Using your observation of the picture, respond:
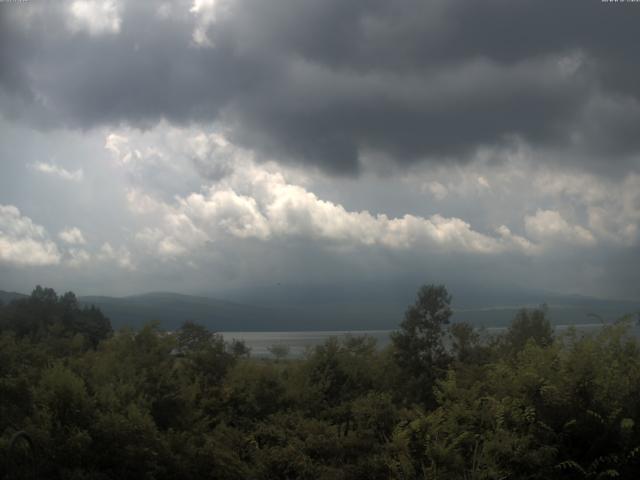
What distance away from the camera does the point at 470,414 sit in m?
10.5

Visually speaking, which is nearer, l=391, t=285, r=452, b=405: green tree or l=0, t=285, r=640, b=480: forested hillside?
l=0, t=285, r=640, b=480: forested hillside

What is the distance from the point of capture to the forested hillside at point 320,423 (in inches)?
369

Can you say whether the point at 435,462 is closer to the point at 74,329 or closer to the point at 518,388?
the point at 518,388

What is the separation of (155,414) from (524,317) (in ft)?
89.3

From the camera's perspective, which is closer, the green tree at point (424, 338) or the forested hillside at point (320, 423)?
the forested hillside at point (320, 423)

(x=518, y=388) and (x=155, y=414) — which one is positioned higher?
(x=518, y=388)

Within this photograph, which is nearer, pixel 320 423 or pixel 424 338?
pixel 320 423

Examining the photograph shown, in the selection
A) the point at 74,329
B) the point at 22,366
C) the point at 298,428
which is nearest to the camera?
the point at 298,428

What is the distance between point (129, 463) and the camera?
10.9 m

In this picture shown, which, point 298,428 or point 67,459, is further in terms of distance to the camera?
point 298,428

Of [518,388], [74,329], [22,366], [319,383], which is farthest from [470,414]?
[74,329]

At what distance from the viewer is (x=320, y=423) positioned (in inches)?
555

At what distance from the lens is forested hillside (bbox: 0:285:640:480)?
9.38 meters

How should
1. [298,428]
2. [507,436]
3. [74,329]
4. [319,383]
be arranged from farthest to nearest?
[74,329] < [319,383] < [298,428] < [507,436]
